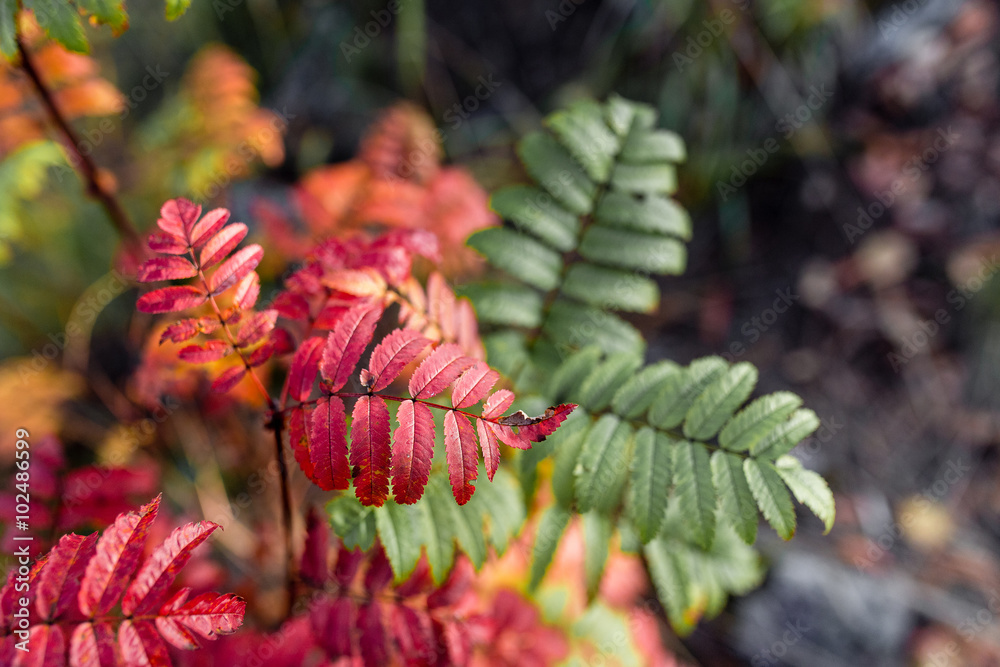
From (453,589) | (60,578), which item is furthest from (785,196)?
(60,578)

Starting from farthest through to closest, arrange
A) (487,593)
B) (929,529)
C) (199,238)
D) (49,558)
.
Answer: (929,529)
(487,593)
(199,238)
(49,558)

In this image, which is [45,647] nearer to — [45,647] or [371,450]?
[45,647]

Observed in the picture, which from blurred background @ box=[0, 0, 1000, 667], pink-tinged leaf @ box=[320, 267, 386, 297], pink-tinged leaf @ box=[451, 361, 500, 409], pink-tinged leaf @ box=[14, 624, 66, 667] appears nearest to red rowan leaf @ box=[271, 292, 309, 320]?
pink-tinged leaf @ box=[320, 267, 386, 297]

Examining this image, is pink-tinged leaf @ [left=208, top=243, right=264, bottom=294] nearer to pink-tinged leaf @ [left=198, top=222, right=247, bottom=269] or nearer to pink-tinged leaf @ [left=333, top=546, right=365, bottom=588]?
pink-tinged leaf @ [left=198, top=222, right=247, bottom=269]

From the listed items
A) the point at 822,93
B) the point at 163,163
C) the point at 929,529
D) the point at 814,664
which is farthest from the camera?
the point at 822,93

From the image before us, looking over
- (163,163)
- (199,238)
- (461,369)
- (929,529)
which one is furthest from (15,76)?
(929,529)

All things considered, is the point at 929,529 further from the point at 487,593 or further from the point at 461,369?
the point at 461,369
